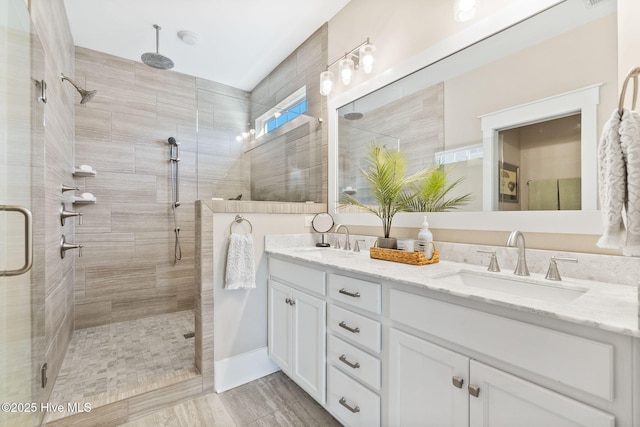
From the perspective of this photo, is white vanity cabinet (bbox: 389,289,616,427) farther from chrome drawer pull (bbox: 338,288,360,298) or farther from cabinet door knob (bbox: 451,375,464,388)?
chrome drawer pull (bbox: 338,288,360,298)

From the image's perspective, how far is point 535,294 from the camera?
3.65ft

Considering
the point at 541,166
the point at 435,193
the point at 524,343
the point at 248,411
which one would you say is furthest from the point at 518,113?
the point at 248,411

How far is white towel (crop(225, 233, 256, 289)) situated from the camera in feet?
6.13

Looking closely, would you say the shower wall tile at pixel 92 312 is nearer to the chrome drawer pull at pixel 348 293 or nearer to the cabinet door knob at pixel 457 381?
the chrome drawer pull at pixel 348 293

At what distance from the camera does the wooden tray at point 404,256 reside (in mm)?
1457

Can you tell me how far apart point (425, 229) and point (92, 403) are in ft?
6.76

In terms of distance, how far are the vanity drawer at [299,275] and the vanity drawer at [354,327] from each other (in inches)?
5.8

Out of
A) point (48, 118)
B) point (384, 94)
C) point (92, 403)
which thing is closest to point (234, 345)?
point (92, 403)

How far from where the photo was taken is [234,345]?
6.40 feet

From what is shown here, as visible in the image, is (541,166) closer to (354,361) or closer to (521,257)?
(521,257)

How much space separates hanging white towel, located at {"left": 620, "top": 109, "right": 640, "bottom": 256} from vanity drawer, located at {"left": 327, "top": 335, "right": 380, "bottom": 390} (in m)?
0.93

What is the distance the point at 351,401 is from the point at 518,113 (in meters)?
1.57

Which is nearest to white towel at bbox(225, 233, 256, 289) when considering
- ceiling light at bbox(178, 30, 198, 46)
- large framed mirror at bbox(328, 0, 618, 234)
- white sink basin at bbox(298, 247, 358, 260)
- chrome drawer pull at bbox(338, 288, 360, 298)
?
white sink basin at bbox(298, 247, 358, 260)

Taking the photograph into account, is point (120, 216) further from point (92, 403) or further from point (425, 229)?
point (425, 229)
